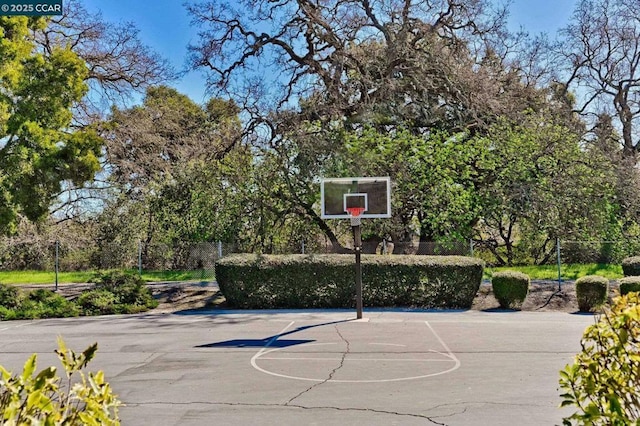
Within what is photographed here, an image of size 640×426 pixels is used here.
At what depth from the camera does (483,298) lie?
17.8 m

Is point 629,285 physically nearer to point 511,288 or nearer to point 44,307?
point 511,288

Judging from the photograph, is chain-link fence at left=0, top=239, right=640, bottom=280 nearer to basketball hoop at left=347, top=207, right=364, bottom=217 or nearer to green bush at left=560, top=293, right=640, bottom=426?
basketball hoop at left=347, top=207, right=364, bottom=217

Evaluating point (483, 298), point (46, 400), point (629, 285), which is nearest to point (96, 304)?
point (483, 298)

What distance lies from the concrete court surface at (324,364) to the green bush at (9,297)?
78.1 inches

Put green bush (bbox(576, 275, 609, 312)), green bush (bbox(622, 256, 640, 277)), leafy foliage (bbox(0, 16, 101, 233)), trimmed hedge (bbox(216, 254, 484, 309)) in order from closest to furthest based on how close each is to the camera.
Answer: green bush (bbox(576, 275, 609, 312)), trimmed hedge (bbox(216, 254, 484, 309)), leafy foliage (bbox(0, 16, 101, 233)), green bush (bbox(622, 256, 640, 277))

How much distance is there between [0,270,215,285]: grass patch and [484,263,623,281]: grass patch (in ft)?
38.9

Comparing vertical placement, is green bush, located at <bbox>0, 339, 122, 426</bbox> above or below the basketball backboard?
below

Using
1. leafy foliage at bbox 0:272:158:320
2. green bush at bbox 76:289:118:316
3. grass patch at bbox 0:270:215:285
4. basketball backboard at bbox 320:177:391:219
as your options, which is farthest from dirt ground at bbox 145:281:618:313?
basketball backboard at bbox 320:177:391:219

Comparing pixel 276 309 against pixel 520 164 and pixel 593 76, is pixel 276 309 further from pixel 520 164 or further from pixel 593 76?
pixel 593 76

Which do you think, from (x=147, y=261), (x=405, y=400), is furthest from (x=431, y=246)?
(x=405, y=400)

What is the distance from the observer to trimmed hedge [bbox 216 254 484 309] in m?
16.8

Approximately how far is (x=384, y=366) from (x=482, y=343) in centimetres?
286

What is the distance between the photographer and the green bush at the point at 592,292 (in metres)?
15.6

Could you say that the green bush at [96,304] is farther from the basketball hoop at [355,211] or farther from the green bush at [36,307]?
the basketball hoop at [355,211]
